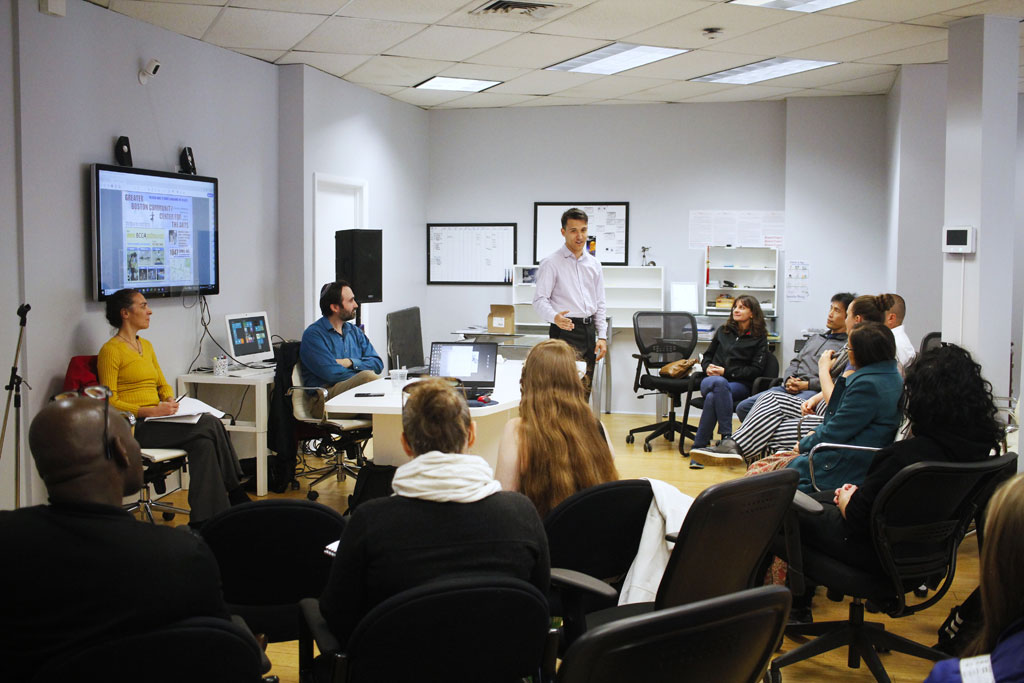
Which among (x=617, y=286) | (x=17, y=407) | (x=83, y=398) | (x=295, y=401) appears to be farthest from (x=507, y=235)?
(x=83, y=398)

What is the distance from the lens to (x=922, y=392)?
10.1 feet

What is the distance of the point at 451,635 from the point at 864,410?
2478 millimetres

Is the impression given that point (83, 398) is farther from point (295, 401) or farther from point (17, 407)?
point (295, 401)

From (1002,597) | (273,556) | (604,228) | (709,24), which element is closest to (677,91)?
(604,228)

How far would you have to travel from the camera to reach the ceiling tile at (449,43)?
593 cm

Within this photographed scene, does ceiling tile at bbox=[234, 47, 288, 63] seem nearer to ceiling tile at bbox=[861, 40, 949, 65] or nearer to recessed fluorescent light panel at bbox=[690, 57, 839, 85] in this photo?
recessed fluorescent light panel at bbox=[690, 57, 839, 85]

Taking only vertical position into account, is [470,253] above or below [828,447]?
above

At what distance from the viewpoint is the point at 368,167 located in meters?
7.92

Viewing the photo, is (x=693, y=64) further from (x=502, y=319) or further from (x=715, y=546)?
(x=715, y=546)

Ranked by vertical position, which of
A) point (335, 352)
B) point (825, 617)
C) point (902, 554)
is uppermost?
point (335, 352)

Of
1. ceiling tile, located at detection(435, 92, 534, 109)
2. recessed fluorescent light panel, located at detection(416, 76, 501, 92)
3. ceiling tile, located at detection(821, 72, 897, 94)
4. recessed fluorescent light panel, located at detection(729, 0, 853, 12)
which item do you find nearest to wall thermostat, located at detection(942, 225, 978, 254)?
recessed fluorescent light panel, located at detection(729, 0, 853, 12)

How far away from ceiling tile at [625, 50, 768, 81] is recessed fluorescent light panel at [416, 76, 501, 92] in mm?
1326

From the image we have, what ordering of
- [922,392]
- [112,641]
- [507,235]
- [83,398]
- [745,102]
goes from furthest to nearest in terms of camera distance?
[507,235] → [745,102] → [922,392] → [83,398] → [112,641]

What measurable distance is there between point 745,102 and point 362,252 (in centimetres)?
421
